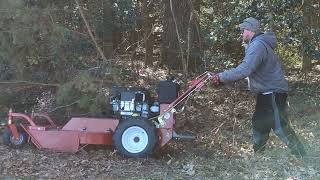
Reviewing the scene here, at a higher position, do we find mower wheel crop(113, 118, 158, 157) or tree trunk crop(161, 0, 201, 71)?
tree trunk crop(161, 0, 201, 71)

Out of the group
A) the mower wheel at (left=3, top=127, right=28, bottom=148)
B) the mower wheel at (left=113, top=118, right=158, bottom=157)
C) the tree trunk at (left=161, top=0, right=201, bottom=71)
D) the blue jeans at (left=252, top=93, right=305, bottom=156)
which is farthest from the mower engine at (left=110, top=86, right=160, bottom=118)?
the tree trunk at (left=161, top=0, right=201, bottom=71)

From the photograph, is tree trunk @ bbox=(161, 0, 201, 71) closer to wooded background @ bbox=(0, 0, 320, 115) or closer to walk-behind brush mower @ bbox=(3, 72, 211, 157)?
wooded background @ bbox=(0, 0, 320, 115)

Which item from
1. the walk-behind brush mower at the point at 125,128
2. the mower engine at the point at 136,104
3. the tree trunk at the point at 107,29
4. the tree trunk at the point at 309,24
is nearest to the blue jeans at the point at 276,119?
the walk-behind brush mower at the point at 125,128

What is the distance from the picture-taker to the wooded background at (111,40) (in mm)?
8625

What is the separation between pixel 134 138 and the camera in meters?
7.71

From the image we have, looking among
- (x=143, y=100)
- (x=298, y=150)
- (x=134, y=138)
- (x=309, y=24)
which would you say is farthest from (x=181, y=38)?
(x=298, y=150)

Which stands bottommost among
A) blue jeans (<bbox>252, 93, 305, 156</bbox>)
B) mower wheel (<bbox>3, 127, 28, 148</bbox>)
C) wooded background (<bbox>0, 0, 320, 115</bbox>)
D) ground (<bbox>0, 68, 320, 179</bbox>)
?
ground (<bbox>0, 68, 320, 179</bbox>)

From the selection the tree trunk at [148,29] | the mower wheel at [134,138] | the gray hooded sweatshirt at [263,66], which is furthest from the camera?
the tree trunk at [148,29]

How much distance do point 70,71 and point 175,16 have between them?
8.78 ft

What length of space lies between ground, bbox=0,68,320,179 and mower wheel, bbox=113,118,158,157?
117 millimetres

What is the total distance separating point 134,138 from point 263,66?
196 cm

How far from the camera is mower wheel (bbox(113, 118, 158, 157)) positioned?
7.62 m

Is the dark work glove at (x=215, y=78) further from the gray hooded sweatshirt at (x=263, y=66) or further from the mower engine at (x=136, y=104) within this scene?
the mower engine at (x=136, y=104)

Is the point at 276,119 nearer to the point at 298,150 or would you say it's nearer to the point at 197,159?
the point at 298,150
